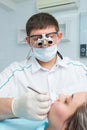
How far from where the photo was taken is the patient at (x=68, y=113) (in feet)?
3.01

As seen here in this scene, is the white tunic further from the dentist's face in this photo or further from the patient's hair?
the patient's hair

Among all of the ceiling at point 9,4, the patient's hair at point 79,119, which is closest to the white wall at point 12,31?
the ceiling at point 9,4

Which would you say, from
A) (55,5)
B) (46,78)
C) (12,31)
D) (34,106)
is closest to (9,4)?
(12,31)

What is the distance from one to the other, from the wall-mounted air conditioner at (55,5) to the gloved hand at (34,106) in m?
1.69

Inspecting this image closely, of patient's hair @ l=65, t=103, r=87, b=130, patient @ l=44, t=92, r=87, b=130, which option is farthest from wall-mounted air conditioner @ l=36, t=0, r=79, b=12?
patient's hair @ l=65, t=103, r=87, b=130

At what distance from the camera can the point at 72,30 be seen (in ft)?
8.21

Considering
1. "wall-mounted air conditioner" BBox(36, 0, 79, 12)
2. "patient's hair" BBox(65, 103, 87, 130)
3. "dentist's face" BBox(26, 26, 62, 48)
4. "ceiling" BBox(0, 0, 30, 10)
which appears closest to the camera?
"patient's hair" BBox(65, 103, 87, 130)

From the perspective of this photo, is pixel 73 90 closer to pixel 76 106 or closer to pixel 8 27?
pixel 76 106

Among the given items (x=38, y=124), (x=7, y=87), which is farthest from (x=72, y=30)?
(x=38, y=124)

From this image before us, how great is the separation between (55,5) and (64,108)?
178 cm

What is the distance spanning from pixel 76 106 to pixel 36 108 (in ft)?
0.65

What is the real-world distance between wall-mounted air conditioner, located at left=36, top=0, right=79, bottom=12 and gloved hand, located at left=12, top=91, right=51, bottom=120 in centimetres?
169

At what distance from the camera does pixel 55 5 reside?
2.54m

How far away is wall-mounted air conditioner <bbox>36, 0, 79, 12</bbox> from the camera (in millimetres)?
2449
